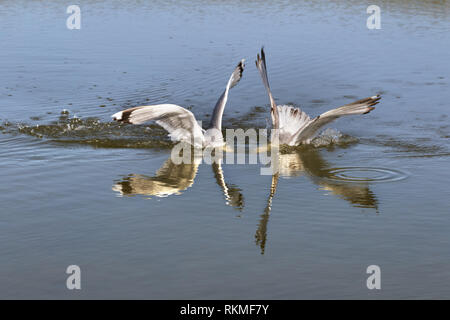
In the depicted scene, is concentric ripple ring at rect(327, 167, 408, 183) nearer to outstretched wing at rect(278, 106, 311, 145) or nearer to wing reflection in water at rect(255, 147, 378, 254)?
wing reflection in water at rect(255, 147, 378, 254)

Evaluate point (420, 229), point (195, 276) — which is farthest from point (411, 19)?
point (195, 276)

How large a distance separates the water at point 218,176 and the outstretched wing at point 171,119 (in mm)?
488

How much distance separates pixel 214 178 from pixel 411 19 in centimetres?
1387

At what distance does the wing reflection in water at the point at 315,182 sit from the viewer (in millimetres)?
7298

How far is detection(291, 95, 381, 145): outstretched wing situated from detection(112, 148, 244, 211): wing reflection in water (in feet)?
4.15

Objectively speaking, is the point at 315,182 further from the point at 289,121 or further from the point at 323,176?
the point at 289,121

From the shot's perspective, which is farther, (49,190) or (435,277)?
(49,190)

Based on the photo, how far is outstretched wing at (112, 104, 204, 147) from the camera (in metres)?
8.87

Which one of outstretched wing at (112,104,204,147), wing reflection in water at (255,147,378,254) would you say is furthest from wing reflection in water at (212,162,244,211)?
outstretched wing at (112,104,204,147)

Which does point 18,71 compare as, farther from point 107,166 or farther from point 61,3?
point 61,3

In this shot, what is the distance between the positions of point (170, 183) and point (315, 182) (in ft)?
5.64

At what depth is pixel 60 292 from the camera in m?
5.59
